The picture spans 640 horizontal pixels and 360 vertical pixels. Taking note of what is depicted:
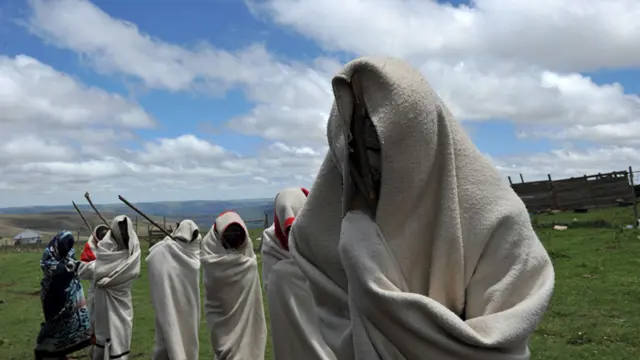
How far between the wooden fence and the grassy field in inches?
26.9

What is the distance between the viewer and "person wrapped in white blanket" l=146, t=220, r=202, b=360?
8.39 m

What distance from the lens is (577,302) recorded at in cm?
1092

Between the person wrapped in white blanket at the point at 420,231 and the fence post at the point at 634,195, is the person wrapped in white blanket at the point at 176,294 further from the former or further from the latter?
the fence post at the point at 634,195

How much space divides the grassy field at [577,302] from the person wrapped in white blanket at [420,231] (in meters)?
6.55

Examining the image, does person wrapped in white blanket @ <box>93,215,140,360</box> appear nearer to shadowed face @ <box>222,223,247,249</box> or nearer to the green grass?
the green grass

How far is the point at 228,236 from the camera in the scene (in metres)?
8.97

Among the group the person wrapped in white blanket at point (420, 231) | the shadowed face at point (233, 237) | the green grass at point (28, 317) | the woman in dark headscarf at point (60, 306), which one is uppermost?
the person wrapped in white blanket at point (420, 231)

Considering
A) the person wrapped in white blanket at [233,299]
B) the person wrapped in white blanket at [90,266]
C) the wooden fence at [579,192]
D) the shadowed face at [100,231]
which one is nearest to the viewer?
the person wrapped in white blanket at [233,299]

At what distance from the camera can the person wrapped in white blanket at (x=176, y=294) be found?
8.39 m

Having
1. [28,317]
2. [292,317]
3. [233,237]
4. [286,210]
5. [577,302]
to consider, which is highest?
[286,210]

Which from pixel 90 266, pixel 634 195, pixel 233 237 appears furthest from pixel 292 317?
pixel 634 195

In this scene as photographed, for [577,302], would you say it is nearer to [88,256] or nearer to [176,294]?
[176,294]

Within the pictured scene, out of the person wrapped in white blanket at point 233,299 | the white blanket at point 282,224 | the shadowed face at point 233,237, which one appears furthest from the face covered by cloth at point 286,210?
the shadowed face at point 233,237

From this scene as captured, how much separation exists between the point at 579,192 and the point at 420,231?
21.2 metres
